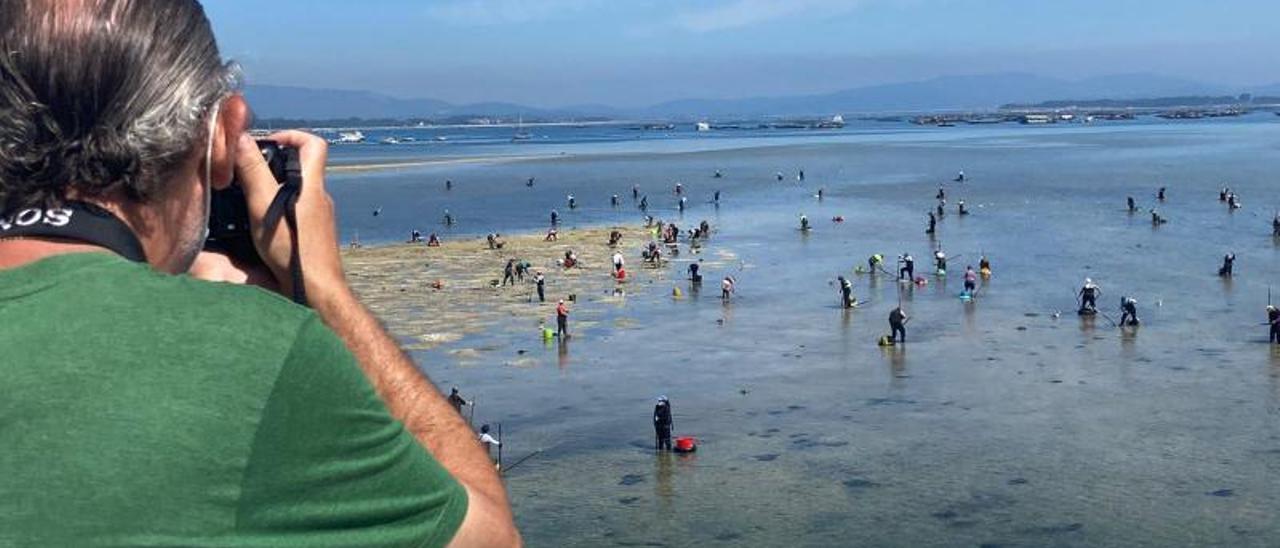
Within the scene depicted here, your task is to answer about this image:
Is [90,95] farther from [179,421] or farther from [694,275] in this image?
[694,275]

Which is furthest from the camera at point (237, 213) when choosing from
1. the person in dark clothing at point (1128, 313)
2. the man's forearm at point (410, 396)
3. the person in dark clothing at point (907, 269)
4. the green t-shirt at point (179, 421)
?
the person in dark clothing at point (907, 269)

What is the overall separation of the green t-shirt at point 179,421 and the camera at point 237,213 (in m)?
0.61

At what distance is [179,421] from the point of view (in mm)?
1495

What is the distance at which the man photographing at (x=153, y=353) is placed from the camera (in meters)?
1.49

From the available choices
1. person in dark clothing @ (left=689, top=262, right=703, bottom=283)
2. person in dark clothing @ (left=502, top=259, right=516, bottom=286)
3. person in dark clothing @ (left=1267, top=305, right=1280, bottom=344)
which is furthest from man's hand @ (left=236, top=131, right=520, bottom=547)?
person in dark clothing @ (left=502, top=259, right=516, bottom=286)

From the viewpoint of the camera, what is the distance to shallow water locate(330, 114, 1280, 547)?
16.9m

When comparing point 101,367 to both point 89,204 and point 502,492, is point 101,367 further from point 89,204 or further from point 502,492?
point 502,492

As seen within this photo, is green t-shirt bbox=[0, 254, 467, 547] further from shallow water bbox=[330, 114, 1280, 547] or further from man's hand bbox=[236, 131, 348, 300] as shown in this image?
shallow water bbox=[330, 114, 1280, 547]

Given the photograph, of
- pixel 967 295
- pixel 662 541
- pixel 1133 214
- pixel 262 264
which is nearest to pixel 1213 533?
pixel 662 541

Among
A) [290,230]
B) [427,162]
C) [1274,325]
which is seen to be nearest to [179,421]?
[290,230]

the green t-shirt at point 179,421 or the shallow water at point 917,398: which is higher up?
the green t-shirt at point 179,421

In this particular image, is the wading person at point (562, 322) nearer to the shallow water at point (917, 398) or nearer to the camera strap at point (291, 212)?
the shallow water at point (917, 398)

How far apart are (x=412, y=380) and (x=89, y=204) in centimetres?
55

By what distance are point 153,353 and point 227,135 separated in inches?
19.6
